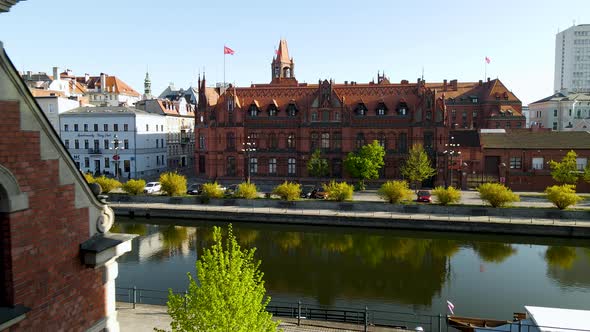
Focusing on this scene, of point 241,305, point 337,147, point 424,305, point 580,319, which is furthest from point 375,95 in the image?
point 241,305

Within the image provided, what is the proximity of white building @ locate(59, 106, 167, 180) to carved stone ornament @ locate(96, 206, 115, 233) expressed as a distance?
208 ft

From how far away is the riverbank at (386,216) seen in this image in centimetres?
3662

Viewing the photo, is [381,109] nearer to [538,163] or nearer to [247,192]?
[538,163]

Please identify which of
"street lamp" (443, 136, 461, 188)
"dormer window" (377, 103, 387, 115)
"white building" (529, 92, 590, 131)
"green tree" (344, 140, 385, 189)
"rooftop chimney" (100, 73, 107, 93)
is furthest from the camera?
"rooftop chimney" (100, 73, 107, 93)

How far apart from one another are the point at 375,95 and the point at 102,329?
58.4 metres

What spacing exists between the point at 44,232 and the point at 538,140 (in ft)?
218

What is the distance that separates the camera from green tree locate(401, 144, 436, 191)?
53.7m

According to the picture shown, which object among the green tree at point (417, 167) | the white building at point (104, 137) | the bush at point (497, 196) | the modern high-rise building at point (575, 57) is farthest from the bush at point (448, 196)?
the modern high-rise building at point (575, 57)

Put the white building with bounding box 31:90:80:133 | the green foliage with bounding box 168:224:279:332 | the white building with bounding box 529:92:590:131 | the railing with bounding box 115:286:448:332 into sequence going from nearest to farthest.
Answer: the green foliage with bounding box 168:224:279:332, the railing with bounding box 115:286:448:332, the white building with bounding box 31:90:80:133, the white building with bounding box 529:92:590:131

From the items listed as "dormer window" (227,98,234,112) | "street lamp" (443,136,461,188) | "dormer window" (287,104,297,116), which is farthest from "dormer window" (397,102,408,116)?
"dormer window" (227,98,234,112)

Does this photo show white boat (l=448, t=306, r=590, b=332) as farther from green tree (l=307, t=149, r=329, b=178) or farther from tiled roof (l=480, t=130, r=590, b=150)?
tiled roof (l=480, t=130, r=590, b=150)

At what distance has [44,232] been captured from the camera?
6.39 meters

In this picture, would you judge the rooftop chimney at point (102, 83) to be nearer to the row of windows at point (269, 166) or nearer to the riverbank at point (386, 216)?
the row of windows at point (269, 166)

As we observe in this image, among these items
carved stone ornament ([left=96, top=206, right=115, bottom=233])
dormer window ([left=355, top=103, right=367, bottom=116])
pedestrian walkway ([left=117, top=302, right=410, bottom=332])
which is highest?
dormer window ([left=355, top=103, right=367, bottom=116])
